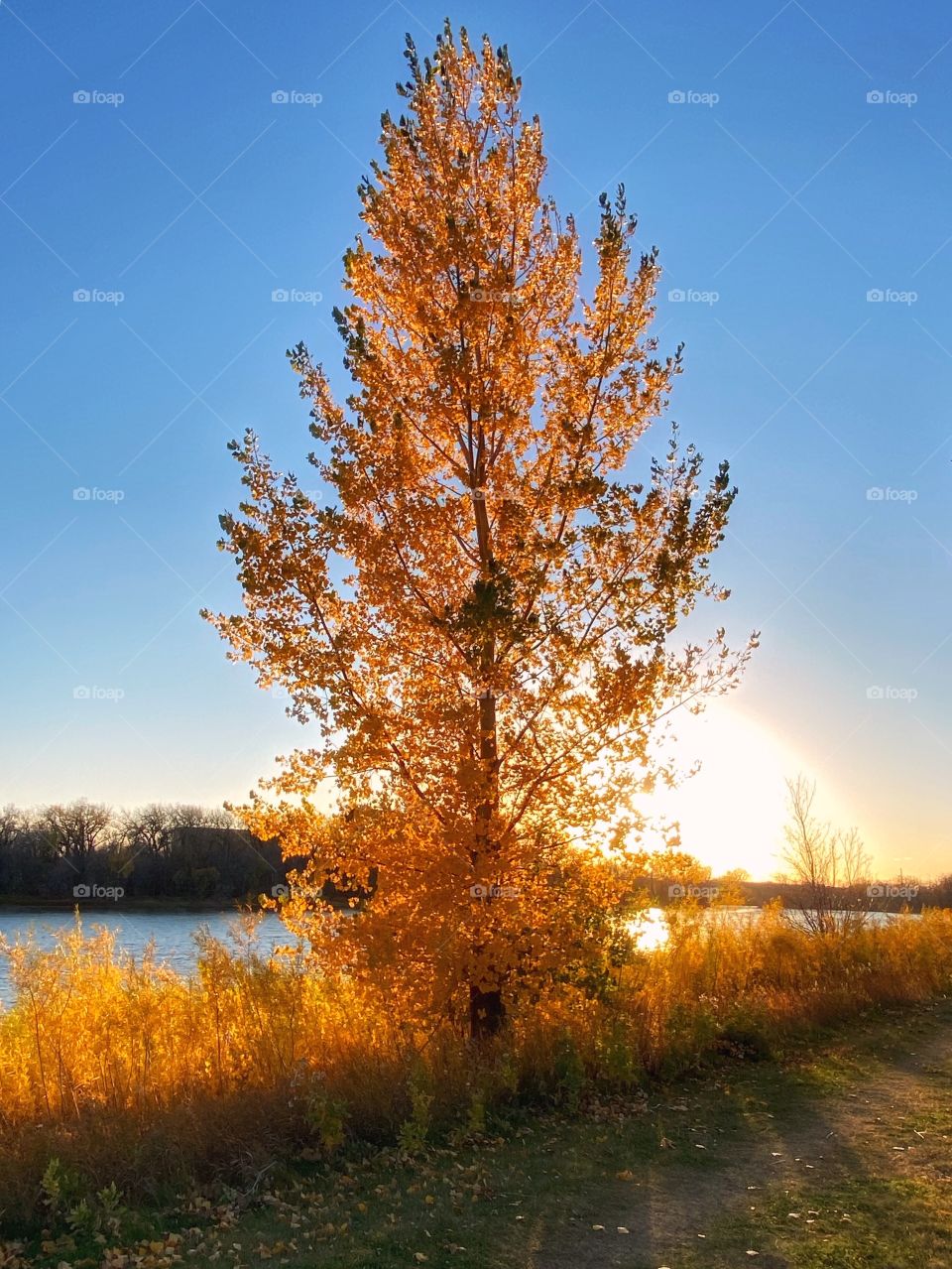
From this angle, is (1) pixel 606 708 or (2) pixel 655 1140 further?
(1) pixel 606 708

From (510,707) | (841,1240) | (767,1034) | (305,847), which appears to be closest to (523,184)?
(510,707)

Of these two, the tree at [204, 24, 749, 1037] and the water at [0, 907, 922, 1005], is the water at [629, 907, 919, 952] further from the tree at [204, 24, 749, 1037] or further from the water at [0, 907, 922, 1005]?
the tree at [204, 24, 749, 1037]

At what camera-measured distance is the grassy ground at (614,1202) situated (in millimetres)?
5343

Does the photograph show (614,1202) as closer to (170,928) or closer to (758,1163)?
(758,1163)

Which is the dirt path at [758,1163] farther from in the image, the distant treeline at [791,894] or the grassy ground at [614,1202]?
the distant treeline at [791,894]

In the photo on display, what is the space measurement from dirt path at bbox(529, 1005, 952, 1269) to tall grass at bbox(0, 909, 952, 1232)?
1094 mm

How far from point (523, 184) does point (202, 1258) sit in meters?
9.59

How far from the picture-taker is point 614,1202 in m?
6.27

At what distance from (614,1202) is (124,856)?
162ft

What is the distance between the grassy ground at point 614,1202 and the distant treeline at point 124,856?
40.8 metres

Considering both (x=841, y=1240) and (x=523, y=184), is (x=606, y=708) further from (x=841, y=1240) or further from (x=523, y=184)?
(x=523, y=184)

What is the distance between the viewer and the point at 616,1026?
944 cm

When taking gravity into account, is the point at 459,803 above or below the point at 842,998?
above

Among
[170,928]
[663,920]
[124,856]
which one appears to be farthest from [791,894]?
[124,856]
